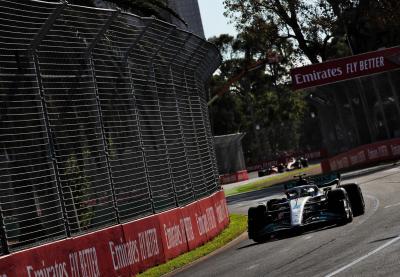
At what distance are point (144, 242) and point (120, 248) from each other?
0.94 metres

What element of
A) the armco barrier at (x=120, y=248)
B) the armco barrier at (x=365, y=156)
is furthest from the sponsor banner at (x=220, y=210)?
the armco barrier at (x=365, y=156)

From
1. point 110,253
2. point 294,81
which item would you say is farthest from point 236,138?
point 110,253

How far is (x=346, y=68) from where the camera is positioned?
42.8m

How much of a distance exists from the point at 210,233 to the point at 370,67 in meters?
25.8

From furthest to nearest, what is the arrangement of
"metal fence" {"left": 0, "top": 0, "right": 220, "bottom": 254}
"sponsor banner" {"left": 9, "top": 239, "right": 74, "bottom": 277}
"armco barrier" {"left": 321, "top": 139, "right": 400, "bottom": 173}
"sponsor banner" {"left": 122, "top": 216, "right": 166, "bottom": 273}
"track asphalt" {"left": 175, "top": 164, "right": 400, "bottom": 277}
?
"armco barrier" {"left": 321, "top": 139, "right": 400, "bottom": 173} → "sponsor banner" {"left": 122, "top": 216, "right": 166, "bottom": 273} → "metal fence" {"left": 0, "top": 0, "right": 220, "bottom": 254} → "sponsor banner" {"left": 9, "top": 239, "right": 74, "bottom": 277} → "track asphalt" {"left": 175, "top": 164, "right": 400, "bottom": 277}

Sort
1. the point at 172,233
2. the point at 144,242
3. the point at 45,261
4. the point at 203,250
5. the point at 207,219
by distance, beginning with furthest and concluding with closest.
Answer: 1. the point at 207,219
2. the point at 203,250
3. the point at 172,233
4. the point at 144,242
5. the point at 45,261

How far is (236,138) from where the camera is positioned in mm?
66375

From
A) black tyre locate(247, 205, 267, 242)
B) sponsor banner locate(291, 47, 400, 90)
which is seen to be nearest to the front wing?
black tyre locate(247, 205, 267, 242)

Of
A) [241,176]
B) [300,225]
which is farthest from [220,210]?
[241,176]

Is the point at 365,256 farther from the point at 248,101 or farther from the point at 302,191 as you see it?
the point at 248,101

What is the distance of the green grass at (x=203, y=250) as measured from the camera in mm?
13675

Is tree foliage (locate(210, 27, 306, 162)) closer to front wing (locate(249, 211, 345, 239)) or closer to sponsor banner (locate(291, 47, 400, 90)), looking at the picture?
sponsor banner (locate(291, 47, 400, 90))

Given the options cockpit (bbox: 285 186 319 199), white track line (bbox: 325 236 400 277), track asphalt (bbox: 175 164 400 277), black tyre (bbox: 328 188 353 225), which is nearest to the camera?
white track line (bbox: 325 236 400 277)

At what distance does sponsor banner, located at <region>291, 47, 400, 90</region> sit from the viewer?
41.5 metres
